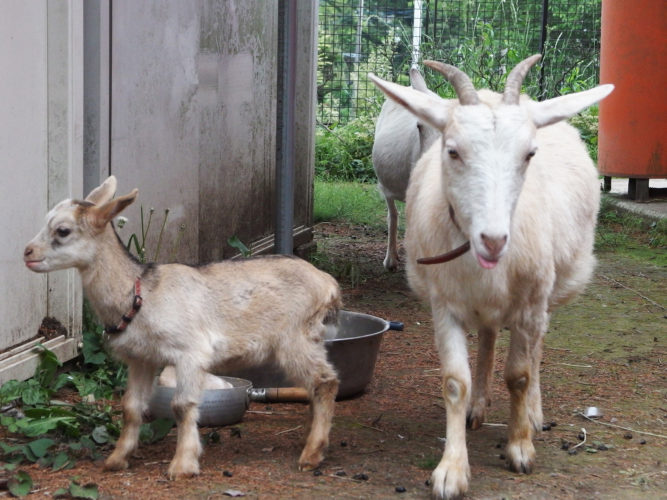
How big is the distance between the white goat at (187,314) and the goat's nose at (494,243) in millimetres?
922

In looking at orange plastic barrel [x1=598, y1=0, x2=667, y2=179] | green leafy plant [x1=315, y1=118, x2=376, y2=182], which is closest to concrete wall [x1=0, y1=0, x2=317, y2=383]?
orange plastic barrel [x1=598, y1=0, x2=667, y2=179]

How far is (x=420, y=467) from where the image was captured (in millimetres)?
4031

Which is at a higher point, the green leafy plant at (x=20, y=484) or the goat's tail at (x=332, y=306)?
the goat's tail at (x=332, y=306)

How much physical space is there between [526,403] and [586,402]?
1.00 meters

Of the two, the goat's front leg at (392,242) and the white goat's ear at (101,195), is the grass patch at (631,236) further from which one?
the white goat's ear at (101,195)

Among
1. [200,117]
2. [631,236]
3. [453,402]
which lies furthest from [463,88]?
[631,236]

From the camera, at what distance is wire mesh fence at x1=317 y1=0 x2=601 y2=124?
14.4 metres

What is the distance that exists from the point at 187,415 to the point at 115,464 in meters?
0.34

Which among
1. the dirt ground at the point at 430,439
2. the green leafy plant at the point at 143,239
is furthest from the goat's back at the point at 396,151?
the green leafy plant at the point at 143,239

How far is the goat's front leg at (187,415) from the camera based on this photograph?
3.73 meters

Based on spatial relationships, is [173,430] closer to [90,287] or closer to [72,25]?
Result: [90,287]

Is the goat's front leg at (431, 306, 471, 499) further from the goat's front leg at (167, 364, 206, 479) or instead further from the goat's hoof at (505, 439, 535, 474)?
the goat's front leg at (167, 364, 206, 479)

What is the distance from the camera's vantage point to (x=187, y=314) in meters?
3.86

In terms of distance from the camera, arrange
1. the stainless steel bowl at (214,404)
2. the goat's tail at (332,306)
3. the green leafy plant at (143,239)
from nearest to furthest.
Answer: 1. the goat's tail at (332,306)
2. the stainless steel bowl at (214,404)
3. the green leafy plant at (143,239)
